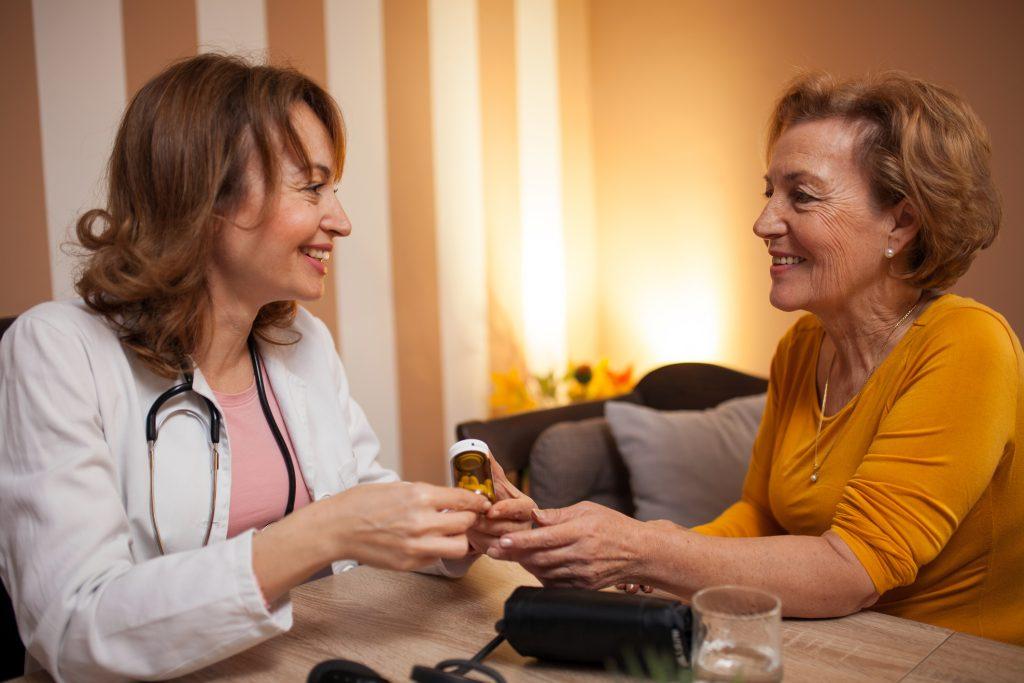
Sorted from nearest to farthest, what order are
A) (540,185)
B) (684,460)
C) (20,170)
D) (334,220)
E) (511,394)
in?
(334,220)
(20,170)
(684,460)
(511,394)
(540,185)

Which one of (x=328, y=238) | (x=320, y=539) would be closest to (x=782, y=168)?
(x=328, y=238)

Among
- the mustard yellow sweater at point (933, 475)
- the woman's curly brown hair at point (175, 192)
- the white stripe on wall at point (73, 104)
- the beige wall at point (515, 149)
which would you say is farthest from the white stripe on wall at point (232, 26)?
the mustard yellow sweater at point (933, 475)

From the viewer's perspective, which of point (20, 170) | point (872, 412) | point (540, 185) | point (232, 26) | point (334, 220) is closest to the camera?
point (872, 412)

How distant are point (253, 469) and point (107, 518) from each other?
364 millimetres

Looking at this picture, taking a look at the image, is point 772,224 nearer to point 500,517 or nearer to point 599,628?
point 500,517

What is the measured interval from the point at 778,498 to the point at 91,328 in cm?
121

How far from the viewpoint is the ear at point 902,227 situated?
4.93 feet

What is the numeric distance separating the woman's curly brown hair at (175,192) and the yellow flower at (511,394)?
5.71 ft

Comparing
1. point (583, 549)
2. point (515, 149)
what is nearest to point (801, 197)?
point (583, 549)

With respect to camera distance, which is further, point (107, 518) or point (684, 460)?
point (684, 460)

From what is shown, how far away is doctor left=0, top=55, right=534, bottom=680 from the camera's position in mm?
1052

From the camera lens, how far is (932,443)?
1289mm

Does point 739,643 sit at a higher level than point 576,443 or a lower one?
higher

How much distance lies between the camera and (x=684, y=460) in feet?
7.82
